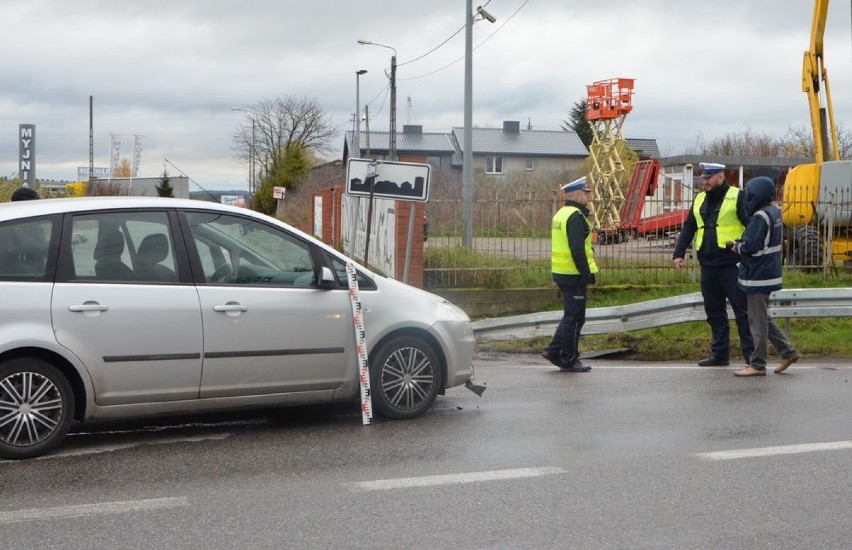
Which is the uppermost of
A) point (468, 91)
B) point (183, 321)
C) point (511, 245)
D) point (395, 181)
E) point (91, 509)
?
point (468, 91)

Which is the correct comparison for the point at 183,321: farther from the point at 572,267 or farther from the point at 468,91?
the point at 468,91

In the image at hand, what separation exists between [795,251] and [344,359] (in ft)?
41.4

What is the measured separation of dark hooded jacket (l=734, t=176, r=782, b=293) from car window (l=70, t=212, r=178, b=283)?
5.24 meters

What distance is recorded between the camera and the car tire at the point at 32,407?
20.9ft

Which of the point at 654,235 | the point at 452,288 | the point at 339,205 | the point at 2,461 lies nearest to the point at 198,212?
the point at 2,461

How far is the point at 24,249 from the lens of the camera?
655 centimetres

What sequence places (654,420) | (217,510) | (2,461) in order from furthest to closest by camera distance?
1. (654,420)
2. (2,461)
3. (217,510)

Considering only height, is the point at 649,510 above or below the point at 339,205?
below

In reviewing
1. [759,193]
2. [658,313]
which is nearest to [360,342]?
[759,193]

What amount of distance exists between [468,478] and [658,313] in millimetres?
6443

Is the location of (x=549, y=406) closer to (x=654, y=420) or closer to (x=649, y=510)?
(x=654, y=420)

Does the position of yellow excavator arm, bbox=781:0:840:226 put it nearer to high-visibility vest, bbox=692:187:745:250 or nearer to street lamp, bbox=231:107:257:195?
high-visibility vest, bbox=692:187:745:250

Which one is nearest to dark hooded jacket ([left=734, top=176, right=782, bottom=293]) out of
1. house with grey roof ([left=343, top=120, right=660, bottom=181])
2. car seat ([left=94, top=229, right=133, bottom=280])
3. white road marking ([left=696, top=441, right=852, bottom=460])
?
white road marking ([left=696, top=441, right=852, bottom=460])

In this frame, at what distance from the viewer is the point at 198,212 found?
724 cm
